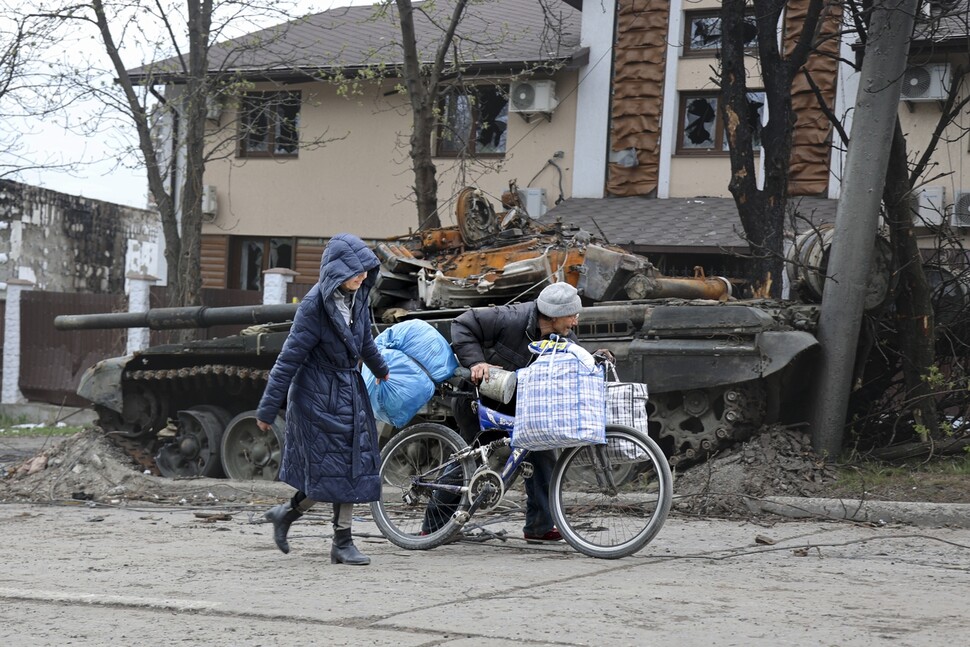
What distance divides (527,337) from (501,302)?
3604 millimetres

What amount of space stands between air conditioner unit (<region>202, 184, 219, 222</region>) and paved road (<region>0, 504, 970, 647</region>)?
56.7 feet

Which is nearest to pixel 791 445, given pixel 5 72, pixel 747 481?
pixel 747 481

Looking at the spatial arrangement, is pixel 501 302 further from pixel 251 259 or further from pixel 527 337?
pixel 251 259

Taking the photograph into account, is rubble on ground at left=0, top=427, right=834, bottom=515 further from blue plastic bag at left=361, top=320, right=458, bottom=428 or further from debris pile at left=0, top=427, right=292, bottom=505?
blue plastic bag at left=361, top=320, right=458, bottom=428

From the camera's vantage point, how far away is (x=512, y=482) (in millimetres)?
7344

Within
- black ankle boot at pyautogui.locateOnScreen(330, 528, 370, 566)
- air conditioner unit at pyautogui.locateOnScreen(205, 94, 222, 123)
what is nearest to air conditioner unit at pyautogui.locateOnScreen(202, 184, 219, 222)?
air conditioner unit at pyautogui.locateOnScreen(205, 94, 222, 123)

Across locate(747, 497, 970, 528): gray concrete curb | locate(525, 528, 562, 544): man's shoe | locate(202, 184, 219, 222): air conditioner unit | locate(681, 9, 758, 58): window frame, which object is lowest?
locate(525, 528, 562, 544): man's shoe

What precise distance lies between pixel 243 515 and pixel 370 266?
3.56 meters

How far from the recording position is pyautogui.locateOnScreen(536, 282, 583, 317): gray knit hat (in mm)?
7340

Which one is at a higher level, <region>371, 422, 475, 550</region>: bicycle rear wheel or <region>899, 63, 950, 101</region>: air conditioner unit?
<region>899, 63, 950, 101</region>: air conditioner unit

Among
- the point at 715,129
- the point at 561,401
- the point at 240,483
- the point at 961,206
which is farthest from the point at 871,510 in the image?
the point at 715,129

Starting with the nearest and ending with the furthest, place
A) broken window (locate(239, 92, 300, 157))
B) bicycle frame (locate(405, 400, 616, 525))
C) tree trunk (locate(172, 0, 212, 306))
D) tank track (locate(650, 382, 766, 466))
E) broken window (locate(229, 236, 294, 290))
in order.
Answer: bicycle frame (locate(405, 400, 616, 525)), tank track (locate(650, 382, 766, 466)), tree trunk (locate(172, 0, 212, 306)), broken window (locate(239, 92, 300, 157)), broken window (locate(229, 236, 294, 290))

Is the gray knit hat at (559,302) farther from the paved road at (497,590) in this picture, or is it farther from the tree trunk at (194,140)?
the tree trunk at (194,140)

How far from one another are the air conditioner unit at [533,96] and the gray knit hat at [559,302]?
15.1 meters
